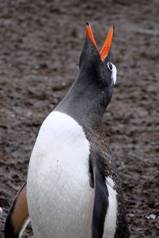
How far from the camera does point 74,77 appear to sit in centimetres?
732

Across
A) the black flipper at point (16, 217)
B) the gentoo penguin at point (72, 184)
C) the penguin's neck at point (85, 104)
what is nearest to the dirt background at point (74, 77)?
the black flipper at point (16, 217)

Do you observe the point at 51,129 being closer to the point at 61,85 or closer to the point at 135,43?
the point at 61,85

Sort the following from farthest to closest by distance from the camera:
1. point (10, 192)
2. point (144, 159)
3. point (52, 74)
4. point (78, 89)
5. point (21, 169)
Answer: point (52, 74), point (144, 159), point (21, 169), point (10, 192), point (78, 89)

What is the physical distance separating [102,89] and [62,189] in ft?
2.33

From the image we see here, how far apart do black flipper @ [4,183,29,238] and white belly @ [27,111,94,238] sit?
268 mm

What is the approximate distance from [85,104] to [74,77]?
3.29 meters

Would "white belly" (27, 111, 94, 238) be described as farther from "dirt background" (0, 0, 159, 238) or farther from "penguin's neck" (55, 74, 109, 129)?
"dirt background" (0, 0, 159, 238)

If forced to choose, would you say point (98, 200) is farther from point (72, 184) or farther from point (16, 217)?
point (16, 217)

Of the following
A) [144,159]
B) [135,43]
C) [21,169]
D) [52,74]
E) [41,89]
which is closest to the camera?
[21,169]

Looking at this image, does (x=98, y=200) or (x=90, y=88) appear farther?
(x=90, y=88)

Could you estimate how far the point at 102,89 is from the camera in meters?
4.18

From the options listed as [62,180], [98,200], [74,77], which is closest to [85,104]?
[62,180]

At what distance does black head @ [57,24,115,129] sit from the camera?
13.1 ft

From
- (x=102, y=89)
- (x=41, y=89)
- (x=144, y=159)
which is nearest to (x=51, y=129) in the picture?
(x=102, y=89)
